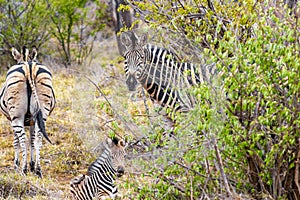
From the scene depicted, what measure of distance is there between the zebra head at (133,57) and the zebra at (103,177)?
67.6 inches

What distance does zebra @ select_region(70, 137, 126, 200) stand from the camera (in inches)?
261

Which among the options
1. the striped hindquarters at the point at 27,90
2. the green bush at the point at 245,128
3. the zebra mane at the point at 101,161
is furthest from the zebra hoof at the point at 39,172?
the green bush at the point at 245,128

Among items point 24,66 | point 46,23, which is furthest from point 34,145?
point 46,23

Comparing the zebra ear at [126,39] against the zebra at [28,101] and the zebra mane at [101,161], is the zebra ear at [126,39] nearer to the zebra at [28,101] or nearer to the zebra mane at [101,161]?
the zebra at [28,101]

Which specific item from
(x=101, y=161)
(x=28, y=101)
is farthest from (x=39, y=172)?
(x=101, y=161)

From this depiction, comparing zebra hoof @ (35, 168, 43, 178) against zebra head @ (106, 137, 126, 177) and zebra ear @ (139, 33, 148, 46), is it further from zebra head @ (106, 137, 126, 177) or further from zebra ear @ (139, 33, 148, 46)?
zebra ear @ (139, 33, 148, 46)

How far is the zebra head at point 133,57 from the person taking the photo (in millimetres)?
8398

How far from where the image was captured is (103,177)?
22.0 feet

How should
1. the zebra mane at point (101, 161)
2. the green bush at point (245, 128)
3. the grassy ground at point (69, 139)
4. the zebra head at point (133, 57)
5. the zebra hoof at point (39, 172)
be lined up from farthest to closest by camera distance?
the zebra head at point (133, 57), the zebra hoof at point (39, 172), the grassy ground at point (69, 139), the zebra mane at point (101, 161), the green bush at point (245, 128)

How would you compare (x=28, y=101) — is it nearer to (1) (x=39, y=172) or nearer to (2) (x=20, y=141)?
(2) (x=20, y=141)

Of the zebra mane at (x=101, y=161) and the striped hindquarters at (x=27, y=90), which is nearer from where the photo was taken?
the zebra mane at (x=101, y=161)

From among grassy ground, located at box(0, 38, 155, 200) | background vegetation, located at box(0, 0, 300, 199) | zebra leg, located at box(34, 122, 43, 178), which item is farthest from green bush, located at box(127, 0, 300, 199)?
zebra leg, located at box(34, 122, 43, 178)

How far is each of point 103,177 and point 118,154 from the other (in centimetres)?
35

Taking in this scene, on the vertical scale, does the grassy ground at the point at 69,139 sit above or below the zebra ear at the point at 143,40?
below
